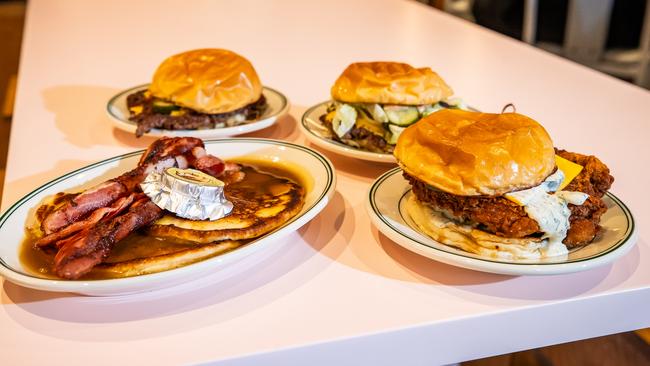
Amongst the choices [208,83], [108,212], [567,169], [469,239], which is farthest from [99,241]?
[567,169]

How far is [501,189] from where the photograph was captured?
3.69ft

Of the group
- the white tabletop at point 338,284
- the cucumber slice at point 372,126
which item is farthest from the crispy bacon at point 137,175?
the cucumber slice at point 372,126

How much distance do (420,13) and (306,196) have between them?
235 cm

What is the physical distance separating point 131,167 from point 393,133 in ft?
2.20

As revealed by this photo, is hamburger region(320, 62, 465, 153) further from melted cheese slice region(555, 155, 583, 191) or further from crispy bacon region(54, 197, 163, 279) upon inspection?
crispy bacon region(54, 197, 163, 279)

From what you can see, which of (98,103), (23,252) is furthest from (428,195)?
(98,103)

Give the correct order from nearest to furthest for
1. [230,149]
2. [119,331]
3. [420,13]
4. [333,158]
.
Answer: [119,331]
[230,149]
[333,158]
[420,13]

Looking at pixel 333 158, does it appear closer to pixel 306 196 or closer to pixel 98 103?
pixel 306 196

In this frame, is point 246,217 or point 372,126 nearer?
point 246,217

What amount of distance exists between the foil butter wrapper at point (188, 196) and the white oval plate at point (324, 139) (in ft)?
1.50

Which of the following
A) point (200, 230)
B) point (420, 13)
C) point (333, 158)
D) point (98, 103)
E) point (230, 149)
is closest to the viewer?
point (200, 230)

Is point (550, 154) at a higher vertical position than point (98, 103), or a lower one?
higher

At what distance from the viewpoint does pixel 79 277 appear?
1.03 m

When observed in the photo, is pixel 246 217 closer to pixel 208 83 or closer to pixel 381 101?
pixel 381 101
